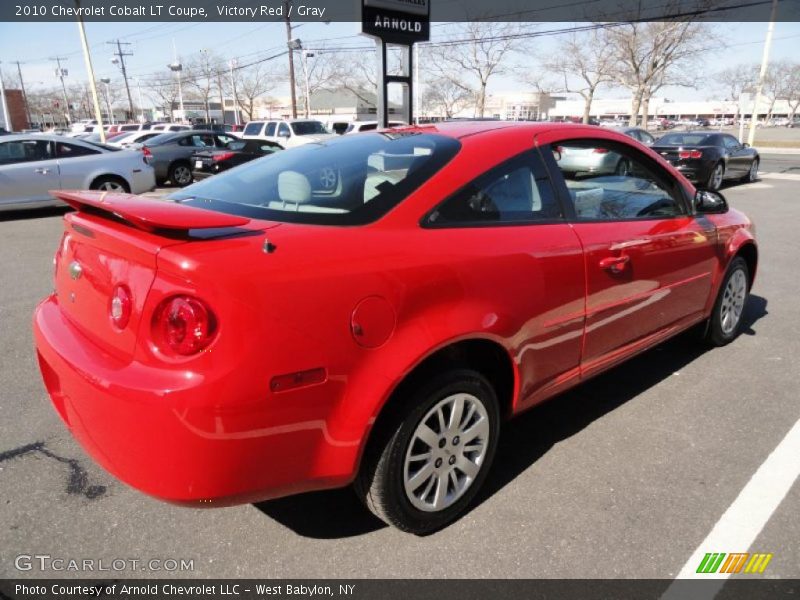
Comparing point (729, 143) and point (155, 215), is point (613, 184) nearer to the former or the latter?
point (155, 215)

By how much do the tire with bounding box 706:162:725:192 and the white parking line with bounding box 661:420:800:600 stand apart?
12826mm

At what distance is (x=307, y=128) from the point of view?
792 inches

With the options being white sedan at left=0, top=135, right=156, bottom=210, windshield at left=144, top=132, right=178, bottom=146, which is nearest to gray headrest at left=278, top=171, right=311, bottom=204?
white sedan at left=0, top=135, right=156, bottom=210

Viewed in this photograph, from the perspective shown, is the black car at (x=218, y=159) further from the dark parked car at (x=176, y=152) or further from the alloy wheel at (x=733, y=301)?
the alloy wheel at (x=733, y=301)

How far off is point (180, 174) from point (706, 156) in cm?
1309

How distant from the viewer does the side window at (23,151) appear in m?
9.98

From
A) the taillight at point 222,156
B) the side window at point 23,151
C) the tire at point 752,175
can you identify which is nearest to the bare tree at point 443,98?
the tire at point 752,175

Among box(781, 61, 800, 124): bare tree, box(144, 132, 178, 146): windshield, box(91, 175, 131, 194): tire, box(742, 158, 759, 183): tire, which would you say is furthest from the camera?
box(781, 61, 800, 124): bare tree

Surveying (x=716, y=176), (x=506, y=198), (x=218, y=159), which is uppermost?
(x=506, y=198)

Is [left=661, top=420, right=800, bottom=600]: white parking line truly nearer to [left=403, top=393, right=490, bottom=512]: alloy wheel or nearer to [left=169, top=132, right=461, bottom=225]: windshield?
[left=403, top=393, right=490, bottom=512]: alloy wheel

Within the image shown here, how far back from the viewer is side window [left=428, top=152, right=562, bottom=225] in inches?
92.4

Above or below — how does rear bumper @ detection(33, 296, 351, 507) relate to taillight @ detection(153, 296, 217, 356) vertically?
below

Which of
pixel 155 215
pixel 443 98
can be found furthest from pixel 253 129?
pixel 443 98
